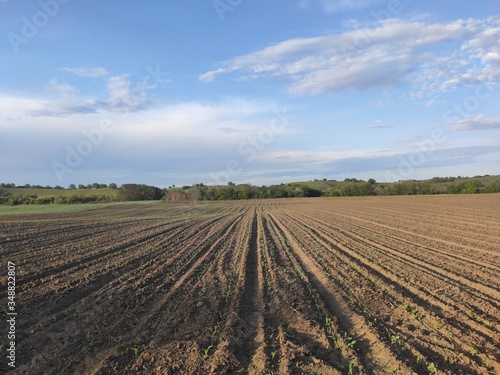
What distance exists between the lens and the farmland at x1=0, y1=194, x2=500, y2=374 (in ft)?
16.6

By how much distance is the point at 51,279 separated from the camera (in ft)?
32.1

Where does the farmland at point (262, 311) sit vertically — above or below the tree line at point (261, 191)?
below

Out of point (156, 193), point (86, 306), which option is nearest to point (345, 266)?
point (86, 306)

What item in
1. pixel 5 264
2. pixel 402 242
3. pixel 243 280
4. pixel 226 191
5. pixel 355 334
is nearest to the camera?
pixel 355 334

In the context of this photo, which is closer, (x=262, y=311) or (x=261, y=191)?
(x=262, y=311)

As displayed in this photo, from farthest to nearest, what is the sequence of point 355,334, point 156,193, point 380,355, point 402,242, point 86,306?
point 156,193
point 402,242
point 86,306
point 355,334
point 380,355

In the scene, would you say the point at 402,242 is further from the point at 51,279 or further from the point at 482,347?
the point at 51,279

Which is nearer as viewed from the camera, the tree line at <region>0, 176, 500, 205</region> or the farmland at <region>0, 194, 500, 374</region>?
the farmland at <region>0, 194, 500, 374</region>

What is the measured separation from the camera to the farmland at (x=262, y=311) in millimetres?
5074

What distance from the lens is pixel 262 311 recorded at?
7164 millimetres

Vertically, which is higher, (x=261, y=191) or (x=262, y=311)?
(x=261, y=191)

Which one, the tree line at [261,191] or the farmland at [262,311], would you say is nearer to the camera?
the farmland at [262,311]

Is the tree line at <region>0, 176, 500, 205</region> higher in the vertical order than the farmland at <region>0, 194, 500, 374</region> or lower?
higher

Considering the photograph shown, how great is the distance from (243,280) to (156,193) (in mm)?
91316
